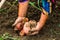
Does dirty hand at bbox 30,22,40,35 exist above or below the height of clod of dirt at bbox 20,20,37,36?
below

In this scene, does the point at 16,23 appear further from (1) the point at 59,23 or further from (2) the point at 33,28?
(1) the point at 59,23

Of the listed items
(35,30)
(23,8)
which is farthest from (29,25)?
(23,8)

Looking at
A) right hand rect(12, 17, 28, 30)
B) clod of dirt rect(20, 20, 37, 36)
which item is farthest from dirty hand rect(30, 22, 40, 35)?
right hand rect(12, 17, 28, 30)

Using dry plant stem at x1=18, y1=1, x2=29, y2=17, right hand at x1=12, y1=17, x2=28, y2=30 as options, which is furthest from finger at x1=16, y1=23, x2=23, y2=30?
dry plant stem at x1=18, y1=1, x2=29, y2=17

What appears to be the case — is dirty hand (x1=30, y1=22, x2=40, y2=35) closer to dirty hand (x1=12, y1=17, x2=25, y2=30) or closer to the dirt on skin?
the dirt on skin

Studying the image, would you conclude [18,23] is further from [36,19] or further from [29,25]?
[36,19]

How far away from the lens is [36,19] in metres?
2.77

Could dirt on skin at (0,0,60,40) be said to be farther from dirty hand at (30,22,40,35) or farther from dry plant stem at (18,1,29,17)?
dry plant stem at (18,1,29,17)

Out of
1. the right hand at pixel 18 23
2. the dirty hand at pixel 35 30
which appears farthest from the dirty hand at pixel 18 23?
the dirty hand at pixel 35 30

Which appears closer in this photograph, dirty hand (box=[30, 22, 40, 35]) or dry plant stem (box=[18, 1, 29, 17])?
dirty hand (box=[30, 22, 40, 35])

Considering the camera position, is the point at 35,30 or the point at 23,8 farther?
the point at 23,8

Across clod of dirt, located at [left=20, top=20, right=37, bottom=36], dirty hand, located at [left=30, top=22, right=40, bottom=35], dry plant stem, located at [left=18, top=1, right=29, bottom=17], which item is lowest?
dirty hand, located at [left=30, top=22, right=40, bottom=35]

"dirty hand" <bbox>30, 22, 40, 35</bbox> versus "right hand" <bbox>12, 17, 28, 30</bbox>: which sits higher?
"right hand" <bbox>12, 17, 28, 30</bbox>

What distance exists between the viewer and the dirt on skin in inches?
98.8
